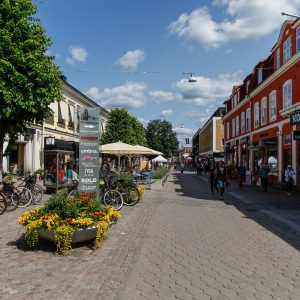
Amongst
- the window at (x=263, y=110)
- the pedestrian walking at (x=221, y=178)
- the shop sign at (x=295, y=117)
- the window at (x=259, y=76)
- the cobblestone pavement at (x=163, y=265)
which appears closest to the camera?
the cobblestone pavement at (x=163, y=265)

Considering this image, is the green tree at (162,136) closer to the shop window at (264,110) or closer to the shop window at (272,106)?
the shop window at (264,110)

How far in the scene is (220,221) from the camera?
11141mm

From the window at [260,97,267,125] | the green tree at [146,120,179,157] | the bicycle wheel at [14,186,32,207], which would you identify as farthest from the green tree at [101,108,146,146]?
the green tree at [146,120,179,157]

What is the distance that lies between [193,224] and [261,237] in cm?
214

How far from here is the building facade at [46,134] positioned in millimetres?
31078

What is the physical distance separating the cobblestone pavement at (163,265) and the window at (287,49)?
52.5 ft

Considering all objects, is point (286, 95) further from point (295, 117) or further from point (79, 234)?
point (79, 234)

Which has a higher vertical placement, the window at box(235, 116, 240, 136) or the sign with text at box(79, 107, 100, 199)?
the window at box(235, 116, 240, 136)

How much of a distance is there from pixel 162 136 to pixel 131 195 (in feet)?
221

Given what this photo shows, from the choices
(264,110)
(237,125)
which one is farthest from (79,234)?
(237,125)

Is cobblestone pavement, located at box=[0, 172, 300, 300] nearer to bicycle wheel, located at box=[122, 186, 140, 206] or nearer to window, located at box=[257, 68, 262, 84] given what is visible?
bicycle wheel, located at box=[122, 186, 140, 206]

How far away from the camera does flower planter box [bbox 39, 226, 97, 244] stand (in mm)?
7176

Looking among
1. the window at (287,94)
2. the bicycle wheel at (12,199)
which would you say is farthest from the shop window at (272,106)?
the bicycle wheel at (12,199)

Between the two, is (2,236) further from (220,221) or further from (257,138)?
(257,138)
